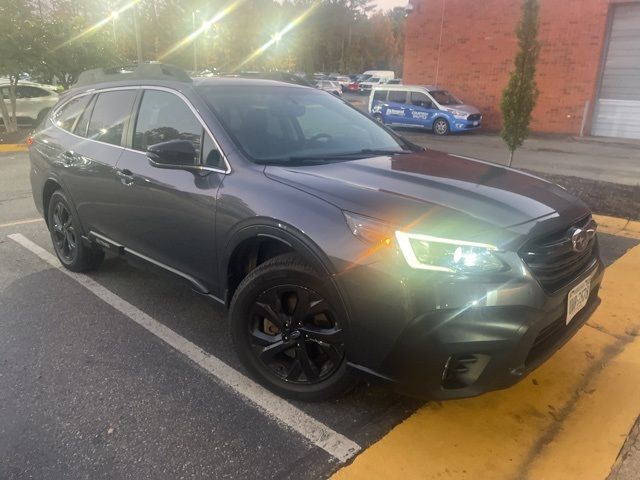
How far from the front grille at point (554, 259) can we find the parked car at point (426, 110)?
16.1 meters

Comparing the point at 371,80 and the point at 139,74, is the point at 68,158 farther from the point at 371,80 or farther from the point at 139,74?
the point at 371,80

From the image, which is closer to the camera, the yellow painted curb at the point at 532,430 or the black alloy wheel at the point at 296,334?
the yellow painted curb at the point at 532,430

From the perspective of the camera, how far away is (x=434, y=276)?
2148 millimetres

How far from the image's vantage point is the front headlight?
2.18 metres

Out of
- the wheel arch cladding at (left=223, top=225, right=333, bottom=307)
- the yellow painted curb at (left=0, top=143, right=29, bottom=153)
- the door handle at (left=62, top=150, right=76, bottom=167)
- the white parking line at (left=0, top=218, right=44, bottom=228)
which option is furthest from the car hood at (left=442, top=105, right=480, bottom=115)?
the wheel arch cladding at (left=223, top=225, right=333, bottom=307)

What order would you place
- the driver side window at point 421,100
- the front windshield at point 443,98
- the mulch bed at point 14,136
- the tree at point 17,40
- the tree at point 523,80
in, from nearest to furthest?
the tree at point 523,80, the tree at point 17,40, the mulch bed at point 14,136, the driver side window at point 421,100, the front windshield at point 443,98

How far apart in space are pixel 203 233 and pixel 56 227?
93.9 inches

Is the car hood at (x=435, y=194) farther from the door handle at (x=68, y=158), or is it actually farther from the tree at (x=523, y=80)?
the tree at (x=523, y=80)

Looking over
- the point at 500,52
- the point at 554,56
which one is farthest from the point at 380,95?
the point at 554,56

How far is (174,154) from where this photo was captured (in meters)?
2.95

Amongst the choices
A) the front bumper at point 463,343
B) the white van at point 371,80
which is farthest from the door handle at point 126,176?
the white van at point 371,80

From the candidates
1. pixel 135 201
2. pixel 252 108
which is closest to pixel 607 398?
pixel 252 108

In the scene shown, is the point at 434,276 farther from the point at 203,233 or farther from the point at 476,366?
the point at 203,233

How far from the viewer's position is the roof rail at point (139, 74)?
3.47 m
